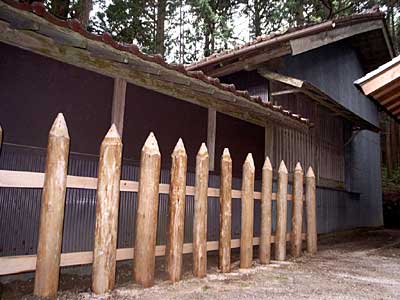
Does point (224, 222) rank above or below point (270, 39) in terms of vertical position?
below

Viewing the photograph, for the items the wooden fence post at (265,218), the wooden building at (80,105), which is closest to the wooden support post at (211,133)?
the wooden building at (80,105)

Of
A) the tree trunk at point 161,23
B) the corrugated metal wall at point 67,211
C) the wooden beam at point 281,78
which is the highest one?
the tree trunk at point 161,23

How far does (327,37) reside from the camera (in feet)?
25.7

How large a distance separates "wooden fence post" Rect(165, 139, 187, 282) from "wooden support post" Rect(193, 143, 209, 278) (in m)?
0.27

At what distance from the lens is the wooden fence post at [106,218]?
2812 millimetres

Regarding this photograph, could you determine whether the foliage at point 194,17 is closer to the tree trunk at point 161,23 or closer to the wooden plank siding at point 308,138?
the tree trunk at point 161,23

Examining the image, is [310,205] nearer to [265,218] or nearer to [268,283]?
[265,218]

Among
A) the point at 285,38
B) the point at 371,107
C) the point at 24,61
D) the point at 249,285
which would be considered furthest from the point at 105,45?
the point at 371,107

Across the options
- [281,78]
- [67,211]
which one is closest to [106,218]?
[67,211]

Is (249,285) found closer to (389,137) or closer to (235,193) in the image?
(235,193)

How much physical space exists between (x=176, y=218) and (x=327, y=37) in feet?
20.6

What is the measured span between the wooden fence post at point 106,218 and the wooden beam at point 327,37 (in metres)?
4.80

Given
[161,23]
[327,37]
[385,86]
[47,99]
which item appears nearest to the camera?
[47,99]

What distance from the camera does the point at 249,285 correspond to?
3.40 metres
